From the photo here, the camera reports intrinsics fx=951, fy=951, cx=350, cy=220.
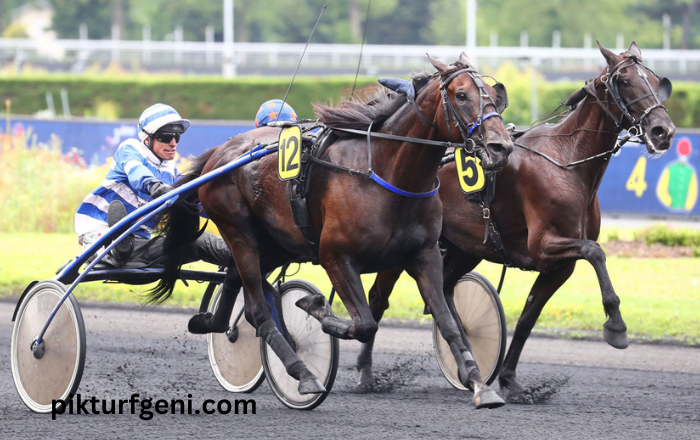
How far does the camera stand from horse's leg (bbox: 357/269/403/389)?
5.83 m

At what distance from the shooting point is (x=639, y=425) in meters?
4.68

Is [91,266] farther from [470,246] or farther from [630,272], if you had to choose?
[630,272]

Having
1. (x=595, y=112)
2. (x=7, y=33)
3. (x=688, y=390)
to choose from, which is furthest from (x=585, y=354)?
(x=7, y=33)

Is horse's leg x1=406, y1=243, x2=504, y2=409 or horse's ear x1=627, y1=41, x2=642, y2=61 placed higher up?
horse's ear x1=627, y1=41, x2=642, y2=61

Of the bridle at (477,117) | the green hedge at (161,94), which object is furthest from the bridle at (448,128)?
the green hedge at (161,94)

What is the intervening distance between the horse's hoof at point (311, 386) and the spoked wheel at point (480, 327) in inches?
55.0

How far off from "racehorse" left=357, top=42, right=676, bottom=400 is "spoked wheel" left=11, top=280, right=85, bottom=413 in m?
1.77

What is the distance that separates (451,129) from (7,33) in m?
46.0

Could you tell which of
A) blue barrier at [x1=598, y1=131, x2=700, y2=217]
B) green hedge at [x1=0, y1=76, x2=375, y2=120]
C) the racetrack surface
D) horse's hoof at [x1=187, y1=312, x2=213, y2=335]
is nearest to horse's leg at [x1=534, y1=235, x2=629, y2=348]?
the racetrack surface

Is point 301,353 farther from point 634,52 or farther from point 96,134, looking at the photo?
point 96,134

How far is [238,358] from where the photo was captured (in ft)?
19.0

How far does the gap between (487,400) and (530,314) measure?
1772 mm

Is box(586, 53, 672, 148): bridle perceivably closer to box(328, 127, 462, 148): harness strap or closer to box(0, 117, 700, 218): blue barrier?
box(328, 127, 462, 148): harness strap

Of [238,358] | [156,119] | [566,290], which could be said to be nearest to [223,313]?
[238,358]
